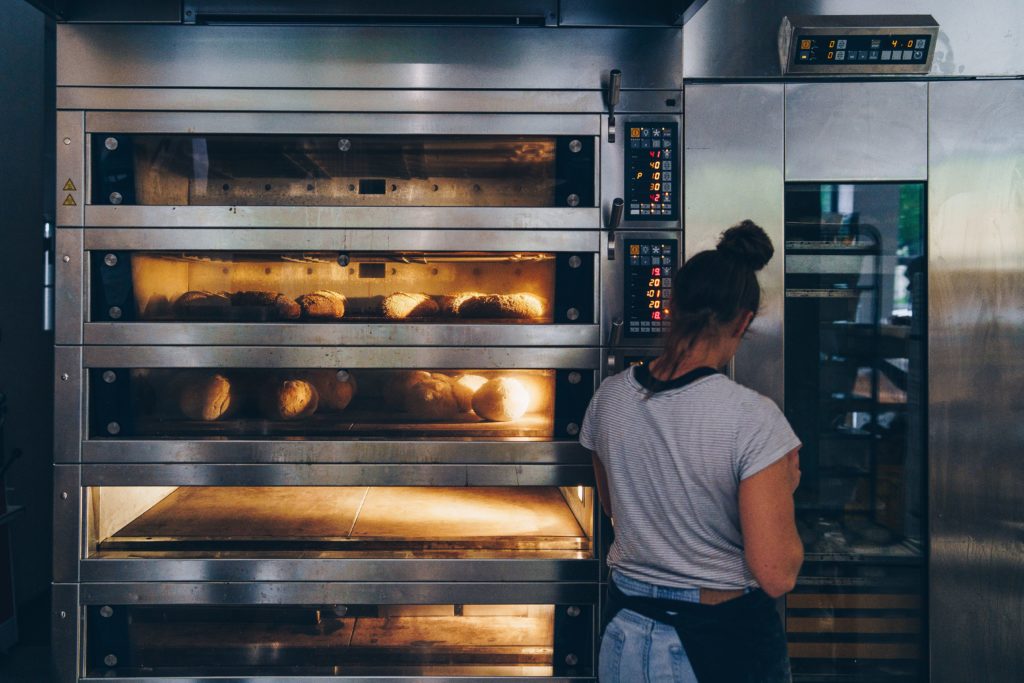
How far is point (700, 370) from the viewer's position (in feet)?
4.43

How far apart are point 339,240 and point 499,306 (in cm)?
59

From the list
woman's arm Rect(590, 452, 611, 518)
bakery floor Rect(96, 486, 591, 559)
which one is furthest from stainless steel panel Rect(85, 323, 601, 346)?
bakery floor Rect(96, 486, 591, 559)

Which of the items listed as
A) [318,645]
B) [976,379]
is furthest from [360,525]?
[976,379]

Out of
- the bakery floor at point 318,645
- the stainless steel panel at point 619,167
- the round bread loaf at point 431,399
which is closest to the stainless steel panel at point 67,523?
the bakery floor at point 318,645

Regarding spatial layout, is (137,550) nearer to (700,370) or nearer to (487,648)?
(487,648)

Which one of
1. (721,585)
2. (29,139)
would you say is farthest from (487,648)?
(29,139)

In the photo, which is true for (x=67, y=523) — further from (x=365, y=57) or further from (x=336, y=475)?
(x=365, y=57)

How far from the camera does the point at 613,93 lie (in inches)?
85.7

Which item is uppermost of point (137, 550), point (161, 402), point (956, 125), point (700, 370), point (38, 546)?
point (956, 125)

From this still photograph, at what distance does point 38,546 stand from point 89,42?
99.4 inches

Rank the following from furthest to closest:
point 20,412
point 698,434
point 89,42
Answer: point 20,412 < point 89,42 < point 698,434

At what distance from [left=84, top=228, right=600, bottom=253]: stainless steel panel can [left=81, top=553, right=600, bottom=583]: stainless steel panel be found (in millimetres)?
1069

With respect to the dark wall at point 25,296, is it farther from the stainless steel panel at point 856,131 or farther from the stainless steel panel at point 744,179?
the stainless steel panel at point 856,131

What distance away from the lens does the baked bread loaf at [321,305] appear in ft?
7.31
